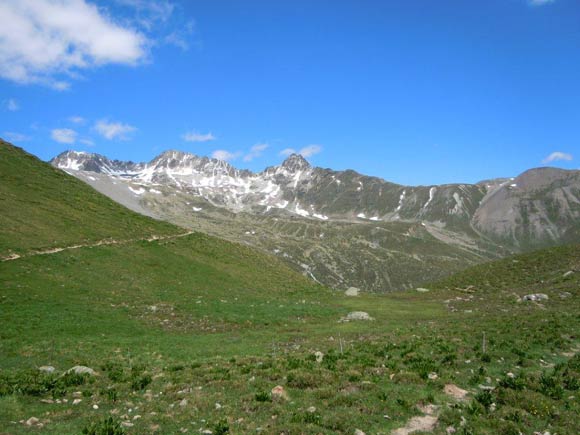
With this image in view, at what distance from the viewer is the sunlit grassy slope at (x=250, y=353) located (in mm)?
13352

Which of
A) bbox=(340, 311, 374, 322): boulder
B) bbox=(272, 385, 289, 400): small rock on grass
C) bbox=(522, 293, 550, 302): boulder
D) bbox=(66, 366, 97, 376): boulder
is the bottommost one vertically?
bbox=(340, 311, 374, 322): boulder

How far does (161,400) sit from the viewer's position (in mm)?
15031

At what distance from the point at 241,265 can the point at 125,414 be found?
45.9 metres

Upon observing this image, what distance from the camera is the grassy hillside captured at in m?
45.4

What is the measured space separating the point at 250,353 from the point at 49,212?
43.1m

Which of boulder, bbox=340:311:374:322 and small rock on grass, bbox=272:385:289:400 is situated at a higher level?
small rock on grass, bbox=272:385:289:400

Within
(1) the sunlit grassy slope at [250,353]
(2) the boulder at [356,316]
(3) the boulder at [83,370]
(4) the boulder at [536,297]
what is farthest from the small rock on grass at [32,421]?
(4) the boulder at [536,297]

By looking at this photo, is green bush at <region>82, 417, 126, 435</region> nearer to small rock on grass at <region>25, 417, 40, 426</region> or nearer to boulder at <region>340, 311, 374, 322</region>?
small rock on grass at <region>25, 417, 40, 426</region>

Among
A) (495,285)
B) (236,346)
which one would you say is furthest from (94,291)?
(495,285)

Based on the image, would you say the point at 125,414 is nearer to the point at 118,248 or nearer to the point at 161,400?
the point at 161,400

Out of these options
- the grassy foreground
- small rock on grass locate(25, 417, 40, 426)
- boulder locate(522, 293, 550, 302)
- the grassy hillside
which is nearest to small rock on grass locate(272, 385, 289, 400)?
the grassy foreground

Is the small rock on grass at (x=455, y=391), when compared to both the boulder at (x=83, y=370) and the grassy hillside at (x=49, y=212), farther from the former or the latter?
the grassy hillside at (x=49, y=212)

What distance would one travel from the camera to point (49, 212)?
54.5 m

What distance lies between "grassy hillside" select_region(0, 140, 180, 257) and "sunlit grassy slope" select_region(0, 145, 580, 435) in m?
2.12
